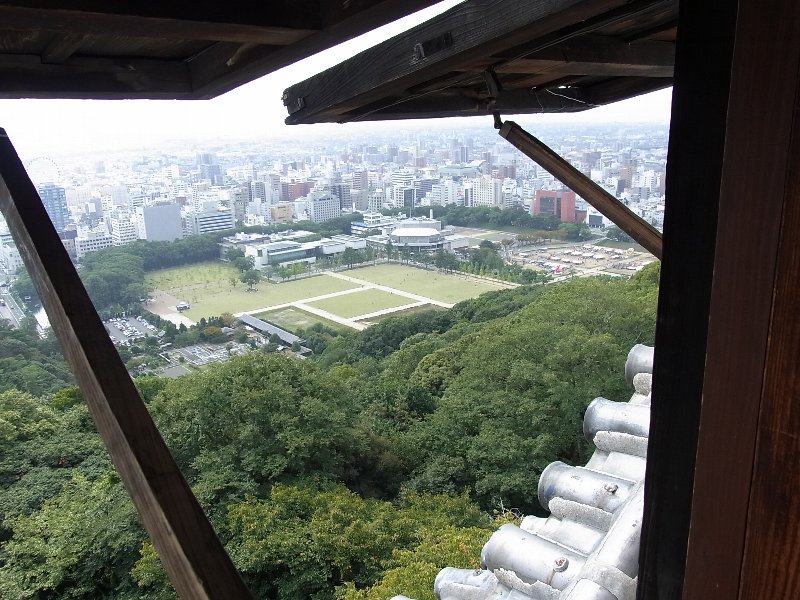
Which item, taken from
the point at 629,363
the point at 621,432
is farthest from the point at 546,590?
the point at 629,363

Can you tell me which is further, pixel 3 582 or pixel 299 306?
pixel 299 306

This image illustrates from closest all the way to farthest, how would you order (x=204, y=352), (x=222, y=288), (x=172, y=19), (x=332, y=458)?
1. (x=172, y=19)
2. (x=332, y=458)
3. (x=204, y=352)
4. (x=222, y=288)

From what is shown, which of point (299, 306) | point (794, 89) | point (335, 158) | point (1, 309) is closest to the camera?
point (794, 89)

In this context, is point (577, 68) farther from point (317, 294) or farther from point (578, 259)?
point (317, 294)

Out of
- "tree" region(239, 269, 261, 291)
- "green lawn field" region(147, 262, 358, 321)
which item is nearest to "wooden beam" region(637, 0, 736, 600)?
"green lawn field" region(147, 262, 358, 321)

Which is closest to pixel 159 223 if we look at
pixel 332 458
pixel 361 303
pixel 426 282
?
pixel 361 303

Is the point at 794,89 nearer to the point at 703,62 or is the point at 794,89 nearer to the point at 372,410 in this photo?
the point at 703,62

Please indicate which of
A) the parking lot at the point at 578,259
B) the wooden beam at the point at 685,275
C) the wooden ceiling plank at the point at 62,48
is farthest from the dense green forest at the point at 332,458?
the parking lot at the point at 578,259
